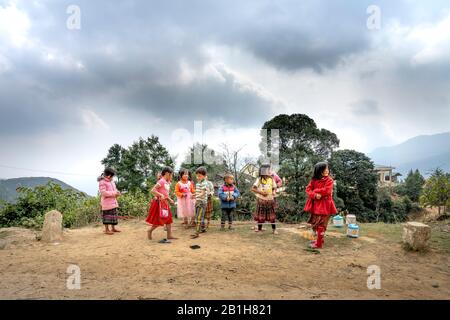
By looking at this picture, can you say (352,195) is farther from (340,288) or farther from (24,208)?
(24,208)

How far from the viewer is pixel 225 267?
4.05 meters

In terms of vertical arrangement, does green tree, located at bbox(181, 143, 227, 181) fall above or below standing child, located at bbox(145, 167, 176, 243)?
above

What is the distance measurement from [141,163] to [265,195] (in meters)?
27.6

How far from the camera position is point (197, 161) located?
107ft

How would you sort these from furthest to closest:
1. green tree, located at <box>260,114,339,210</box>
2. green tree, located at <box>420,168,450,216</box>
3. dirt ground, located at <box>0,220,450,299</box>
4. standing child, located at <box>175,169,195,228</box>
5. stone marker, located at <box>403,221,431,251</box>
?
1. green tree, located at <box>260,114,339,210</box>
2. green tree, located at <box>420,168,450,216</box>
3. standing child, located at <box>175,169,195,228</box>
4. stone marker, located at <box>403,221,431,251</box>
5. dirt ground, located at <box>0,220,450,299</box>

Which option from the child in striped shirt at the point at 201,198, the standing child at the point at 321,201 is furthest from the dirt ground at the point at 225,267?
the child in striped shirt at the point at 201,198

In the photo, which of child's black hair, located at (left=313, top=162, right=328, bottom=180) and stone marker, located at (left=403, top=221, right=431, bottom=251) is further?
child's black hair, located at (left=313, top=162, right=328, bottom=180)

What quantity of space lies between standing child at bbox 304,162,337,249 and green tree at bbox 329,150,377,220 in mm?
17325

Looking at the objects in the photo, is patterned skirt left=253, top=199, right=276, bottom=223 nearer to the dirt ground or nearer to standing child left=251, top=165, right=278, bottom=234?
standing child left=251, top=165, right=278, bottom=234

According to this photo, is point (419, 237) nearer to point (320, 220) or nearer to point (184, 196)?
point (320, 220)

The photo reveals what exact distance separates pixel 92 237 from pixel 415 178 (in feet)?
130

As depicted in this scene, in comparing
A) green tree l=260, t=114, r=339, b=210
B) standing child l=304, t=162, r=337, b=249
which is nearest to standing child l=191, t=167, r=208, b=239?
standing child l=304, t=162, r=337, b=249

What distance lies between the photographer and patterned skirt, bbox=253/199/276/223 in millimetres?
6539

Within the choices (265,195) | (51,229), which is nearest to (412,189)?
(265,195)
